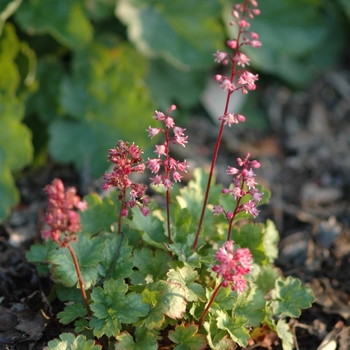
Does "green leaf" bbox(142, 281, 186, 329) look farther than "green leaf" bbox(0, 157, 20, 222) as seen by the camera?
No

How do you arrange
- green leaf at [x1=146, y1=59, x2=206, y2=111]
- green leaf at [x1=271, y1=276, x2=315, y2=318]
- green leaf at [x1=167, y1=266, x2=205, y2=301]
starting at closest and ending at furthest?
green leaf at [x1=167, y1=266, x2=205, y2=301], green leaf at [x1=271, y1=276, x2=315, y2=318], green leaf at [x1=146, y1=59, x2=206, y2=111]

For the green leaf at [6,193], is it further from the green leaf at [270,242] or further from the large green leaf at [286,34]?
the large green leaf at [286,34]

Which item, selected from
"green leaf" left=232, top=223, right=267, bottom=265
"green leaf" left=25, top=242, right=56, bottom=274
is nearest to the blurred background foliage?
"green leaf" left=25, top=242, right=56, bottom=274

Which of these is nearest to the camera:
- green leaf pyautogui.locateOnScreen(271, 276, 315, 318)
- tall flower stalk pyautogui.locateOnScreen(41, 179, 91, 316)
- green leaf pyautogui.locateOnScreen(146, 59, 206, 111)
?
tall flower stalk pyautogui.locateOnScreen(41, 179, 91, 316)

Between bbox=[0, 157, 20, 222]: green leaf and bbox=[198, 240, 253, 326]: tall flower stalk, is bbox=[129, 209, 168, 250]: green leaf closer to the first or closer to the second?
bbox=[198, 240, 253, 326]: tall flower stalk

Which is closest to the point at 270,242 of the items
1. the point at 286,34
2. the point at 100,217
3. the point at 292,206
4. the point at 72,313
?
the point at 100,217

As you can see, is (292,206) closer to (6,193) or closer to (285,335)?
(285,335)
